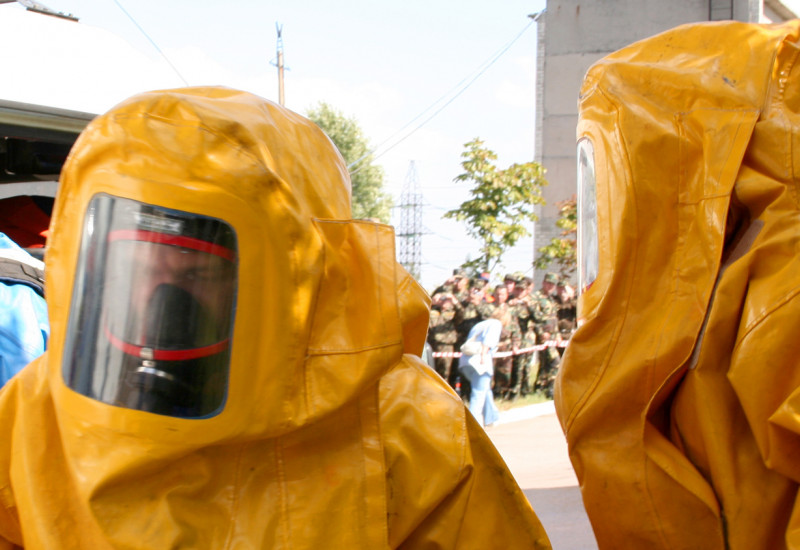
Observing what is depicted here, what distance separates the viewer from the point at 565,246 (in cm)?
1575

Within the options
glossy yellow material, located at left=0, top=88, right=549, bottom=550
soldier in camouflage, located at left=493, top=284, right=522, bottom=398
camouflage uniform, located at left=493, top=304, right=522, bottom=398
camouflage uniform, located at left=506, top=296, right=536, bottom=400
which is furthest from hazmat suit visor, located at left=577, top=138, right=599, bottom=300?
camouflage uniform, located at left=506, top=296, right=536, bottom=400

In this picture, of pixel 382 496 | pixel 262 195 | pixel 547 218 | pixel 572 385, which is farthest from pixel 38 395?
pixel 547 218

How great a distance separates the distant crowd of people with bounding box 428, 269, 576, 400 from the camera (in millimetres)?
11148

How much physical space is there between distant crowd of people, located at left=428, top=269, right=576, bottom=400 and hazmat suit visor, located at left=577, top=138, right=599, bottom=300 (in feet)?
26.0

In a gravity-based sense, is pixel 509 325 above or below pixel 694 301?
below

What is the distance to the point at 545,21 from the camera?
727 inches

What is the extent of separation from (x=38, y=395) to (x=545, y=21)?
1811cm

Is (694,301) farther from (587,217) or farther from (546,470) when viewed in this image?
(546,470)

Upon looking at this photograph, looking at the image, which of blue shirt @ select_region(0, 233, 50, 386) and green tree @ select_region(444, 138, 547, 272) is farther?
green tree @ select_region(444, 138, 547, 272)

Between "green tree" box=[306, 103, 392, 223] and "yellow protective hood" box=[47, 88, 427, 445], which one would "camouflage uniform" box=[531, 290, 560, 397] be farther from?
"green tree" box=[306, 103, 392, 223]

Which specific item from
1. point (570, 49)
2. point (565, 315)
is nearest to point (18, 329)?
point (565, 315)

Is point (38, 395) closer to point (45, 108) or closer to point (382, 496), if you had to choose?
point (382, 496)

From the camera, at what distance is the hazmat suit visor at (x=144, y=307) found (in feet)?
5.09

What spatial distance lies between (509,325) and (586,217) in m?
9.74
